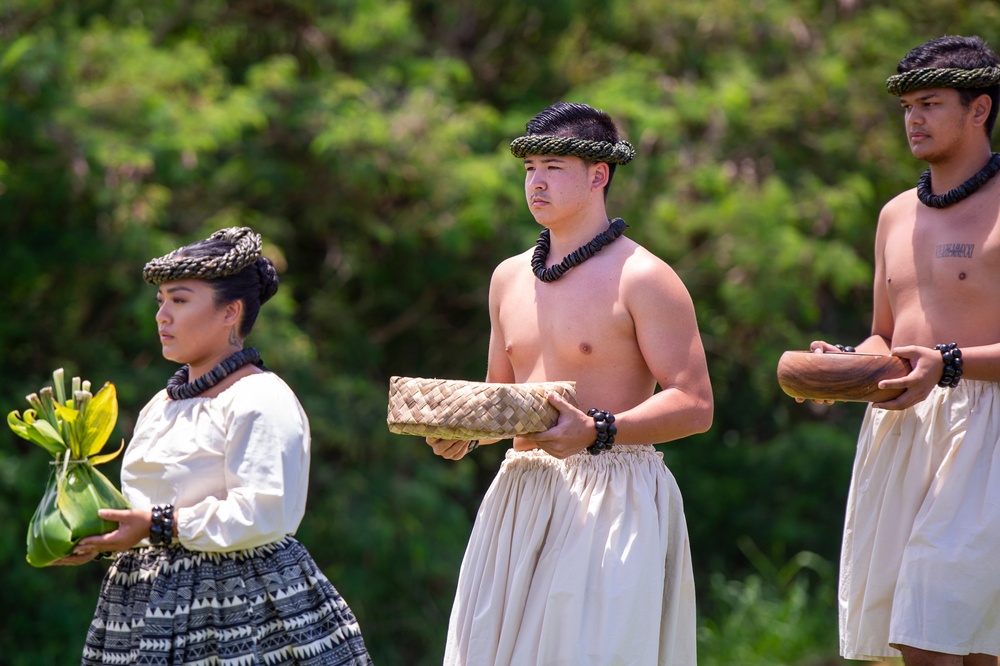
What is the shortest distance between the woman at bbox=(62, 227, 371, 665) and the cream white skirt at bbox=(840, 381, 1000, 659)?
1.48 metres

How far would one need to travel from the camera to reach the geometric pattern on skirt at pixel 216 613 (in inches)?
129

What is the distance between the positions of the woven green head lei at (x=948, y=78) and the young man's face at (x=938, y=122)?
0.03m

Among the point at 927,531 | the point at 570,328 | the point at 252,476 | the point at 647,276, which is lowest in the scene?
the point at 927,531

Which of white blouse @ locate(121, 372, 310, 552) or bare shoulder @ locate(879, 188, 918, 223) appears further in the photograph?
bare shoulder @ locate(879, 188, 918, 223)

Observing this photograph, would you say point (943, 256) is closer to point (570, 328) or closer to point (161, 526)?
point (570, 328)

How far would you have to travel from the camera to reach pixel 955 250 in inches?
140

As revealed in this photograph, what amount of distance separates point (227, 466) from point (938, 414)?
198cm

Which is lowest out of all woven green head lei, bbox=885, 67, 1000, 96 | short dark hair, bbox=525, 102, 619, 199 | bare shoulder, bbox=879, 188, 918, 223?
bare shoulder, bbox=879, 188, 918, 223

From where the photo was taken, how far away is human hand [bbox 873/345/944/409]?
328cm

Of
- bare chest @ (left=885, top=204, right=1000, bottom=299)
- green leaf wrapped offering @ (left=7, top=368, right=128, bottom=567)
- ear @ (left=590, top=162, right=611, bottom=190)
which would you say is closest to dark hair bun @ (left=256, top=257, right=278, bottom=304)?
green leaf wrapped offering @ (left=7, top=368, right=128, bottom=567)

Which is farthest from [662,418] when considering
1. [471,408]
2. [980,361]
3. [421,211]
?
[421,211]

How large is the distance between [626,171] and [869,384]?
5332 millimetres

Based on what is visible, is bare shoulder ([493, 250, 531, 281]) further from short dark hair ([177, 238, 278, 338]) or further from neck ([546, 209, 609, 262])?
short dark hair ([177, 238, 278, 338])

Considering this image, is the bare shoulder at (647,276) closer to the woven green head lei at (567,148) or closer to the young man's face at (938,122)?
the woven green head lei at (567,148)
